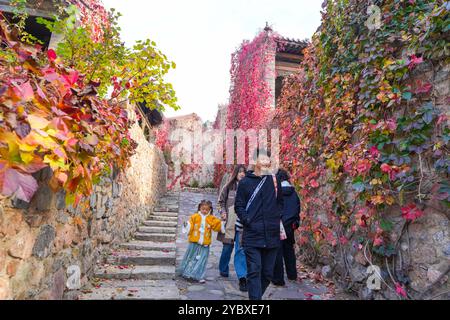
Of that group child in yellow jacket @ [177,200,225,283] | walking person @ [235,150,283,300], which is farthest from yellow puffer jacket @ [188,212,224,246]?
walking person @ [235,150,283,300]

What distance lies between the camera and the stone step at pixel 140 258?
14.1ft

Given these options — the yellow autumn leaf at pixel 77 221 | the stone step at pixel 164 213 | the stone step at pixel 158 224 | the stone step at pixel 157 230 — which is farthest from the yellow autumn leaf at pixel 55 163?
the stone step at pixel 164 213

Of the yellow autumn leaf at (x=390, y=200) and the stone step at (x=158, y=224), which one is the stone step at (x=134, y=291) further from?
the stone step at (x=158, y=224)

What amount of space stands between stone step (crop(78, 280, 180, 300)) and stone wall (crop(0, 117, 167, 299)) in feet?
0.81

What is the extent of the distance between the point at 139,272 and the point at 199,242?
0.89m

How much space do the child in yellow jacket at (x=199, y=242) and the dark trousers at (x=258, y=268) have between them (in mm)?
1394

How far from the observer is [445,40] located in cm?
255

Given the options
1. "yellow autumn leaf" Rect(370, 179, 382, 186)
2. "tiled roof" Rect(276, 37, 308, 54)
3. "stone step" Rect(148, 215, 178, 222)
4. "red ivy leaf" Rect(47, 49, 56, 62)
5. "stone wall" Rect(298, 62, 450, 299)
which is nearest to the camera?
"red ivy leaf" Rect(47, 49, 56, 62)

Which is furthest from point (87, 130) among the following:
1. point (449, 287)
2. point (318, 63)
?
point (318, 63)

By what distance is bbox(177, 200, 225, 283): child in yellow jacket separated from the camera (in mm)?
3975

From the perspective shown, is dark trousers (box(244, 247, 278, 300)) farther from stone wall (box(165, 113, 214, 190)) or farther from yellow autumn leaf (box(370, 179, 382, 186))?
stone wall (box(165, 113, 214, 190))
